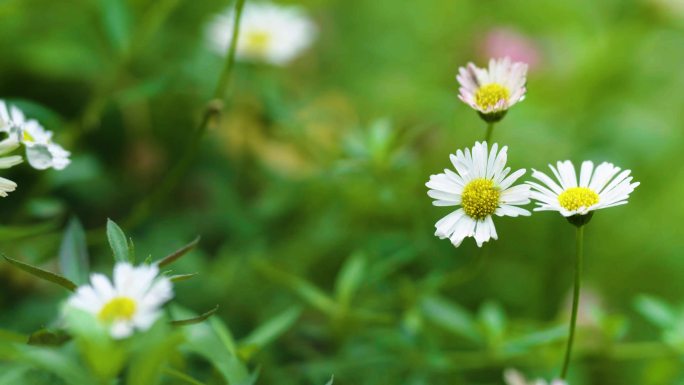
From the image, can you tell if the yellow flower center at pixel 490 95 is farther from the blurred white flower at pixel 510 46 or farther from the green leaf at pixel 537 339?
the blurred white flower at pixel 510 46

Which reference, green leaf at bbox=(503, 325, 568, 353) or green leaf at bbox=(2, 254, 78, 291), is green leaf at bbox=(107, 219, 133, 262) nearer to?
green leaf at bbox=(2, 254, 78, 291)

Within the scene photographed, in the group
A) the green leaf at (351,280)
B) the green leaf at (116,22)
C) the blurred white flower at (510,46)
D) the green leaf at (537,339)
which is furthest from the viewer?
the blurred white flower at (510,46)

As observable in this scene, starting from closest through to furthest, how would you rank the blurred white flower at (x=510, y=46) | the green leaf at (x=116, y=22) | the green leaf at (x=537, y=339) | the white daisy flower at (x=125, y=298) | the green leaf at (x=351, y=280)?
the white daisy flower at (x=125, y=298) < the green leaf at (x=537, y=339) < the green leaf at (x=351, y=280) < the green leaf at (x=116, y=22) < the blurred white flower at (x=510, y=46)

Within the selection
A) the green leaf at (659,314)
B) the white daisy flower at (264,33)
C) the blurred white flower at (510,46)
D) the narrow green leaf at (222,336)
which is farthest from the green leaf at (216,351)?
the blurred white flower at (510,46)

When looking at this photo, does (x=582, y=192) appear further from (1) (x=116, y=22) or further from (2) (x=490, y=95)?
(1) (x=116, y=22)

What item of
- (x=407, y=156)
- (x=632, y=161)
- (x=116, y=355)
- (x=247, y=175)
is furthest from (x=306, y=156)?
(x=116, y=355)

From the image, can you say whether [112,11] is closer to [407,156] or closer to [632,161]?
[407,156]

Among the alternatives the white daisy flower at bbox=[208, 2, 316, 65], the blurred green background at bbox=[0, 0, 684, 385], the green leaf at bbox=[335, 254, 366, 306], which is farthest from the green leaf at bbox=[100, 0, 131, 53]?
the green leaf at bbox=[335, 254, 366, 306]

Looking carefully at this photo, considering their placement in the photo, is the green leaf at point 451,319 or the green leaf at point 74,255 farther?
the green leaf at point 451,319
